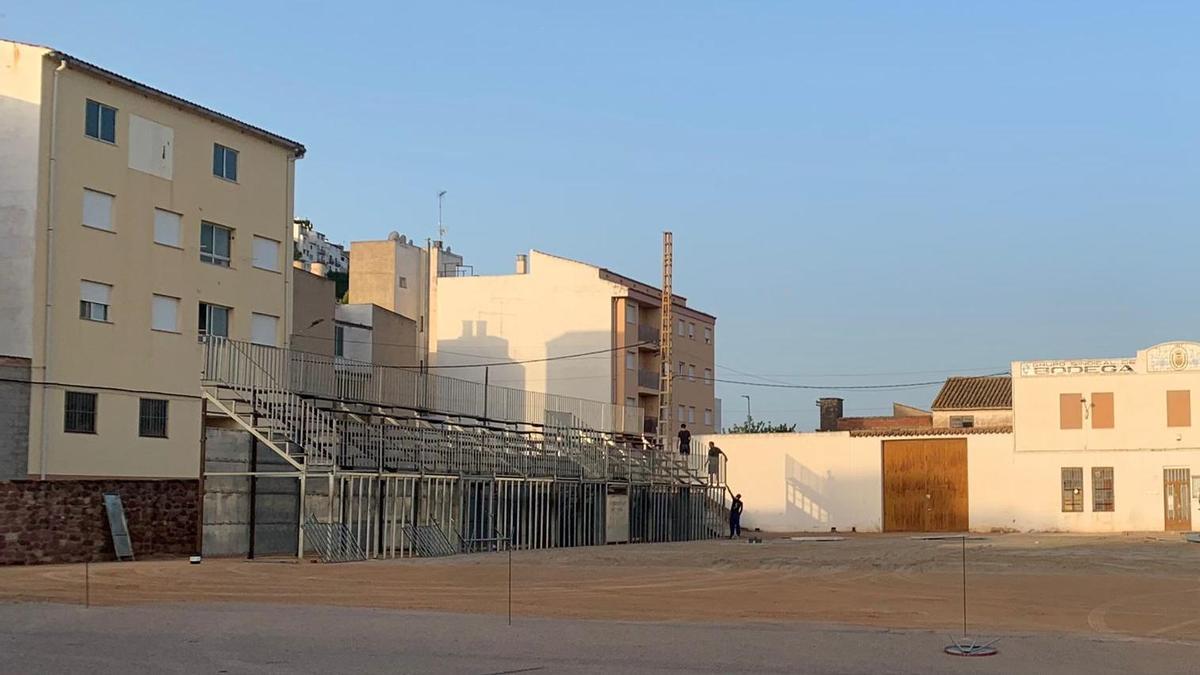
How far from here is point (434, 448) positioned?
37250 mm

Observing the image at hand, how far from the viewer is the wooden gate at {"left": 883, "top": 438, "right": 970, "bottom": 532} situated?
56.0 meters

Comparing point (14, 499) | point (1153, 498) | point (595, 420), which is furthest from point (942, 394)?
point (14, 499)

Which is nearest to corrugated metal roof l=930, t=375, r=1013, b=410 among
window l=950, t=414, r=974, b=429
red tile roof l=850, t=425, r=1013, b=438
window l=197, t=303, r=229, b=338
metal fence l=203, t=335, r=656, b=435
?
window l=950, t=414, r=974, b=429

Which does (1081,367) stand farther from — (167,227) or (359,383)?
(167,227)

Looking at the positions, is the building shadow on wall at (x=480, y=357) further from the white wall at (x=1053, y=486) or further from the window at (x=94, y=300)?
the window at (x=94, y=300)

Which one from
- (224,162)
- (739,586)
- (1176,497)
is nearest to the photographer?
(739,586)

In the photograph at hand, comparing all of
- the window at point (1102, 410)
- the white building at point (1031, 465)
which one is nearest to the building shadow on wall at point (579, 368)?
the white building at point (1031, 465)

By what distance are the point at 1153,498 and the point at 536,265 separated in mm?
35311

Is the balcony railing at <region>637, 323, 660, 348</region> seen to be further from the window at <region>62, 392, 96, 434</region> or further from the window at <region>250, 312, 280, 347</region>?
the window at <region>62, 392, 96, 434</region>

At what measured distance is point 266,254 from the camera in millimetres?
46375

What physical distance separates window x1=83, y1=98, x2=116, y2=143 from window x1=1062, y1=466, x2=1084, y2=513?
118 feet

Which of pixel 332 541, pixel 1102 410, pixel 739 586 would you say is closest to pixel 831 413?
pixel 1102 410

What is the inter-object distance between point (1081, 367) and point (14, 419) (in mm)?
37765

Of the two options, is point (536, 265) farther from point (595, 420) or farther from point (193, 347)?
point (193, 347)
